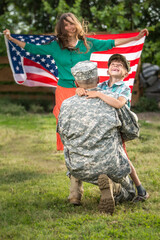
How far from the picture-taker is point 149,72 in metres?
11.3

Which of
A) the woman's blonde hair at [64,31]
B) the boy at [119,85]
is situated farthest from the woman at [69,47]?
the boy at [119,85]

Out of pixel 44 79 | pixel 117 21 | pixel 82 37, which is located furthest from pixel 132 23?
pixel 82 37

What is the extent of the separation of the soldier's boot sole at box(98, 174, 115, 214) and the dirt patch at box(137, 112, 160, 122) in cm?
623

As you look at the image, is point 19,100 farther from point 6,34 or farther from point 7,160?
point 6,34

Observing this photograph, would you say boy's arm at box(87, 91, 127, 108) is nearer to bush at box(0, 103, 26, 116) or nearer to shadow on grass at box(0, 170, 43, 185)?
shadow on grass at box(0, 170, 43, 185)

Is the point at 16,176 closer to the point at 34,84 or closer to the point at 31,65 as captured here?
the point at 34,84

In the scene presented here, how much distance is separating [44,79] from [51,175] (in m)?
1.81

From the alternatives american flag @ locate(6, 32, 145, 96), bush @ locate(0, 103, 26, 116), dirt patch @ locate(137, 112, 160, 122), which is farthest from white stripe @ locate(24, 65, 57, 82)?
bush @ locate(0, 103, 26, 116)

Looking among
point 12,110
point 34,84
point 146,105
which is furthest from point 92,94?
point 12,110

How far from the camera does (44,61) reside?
5.42m

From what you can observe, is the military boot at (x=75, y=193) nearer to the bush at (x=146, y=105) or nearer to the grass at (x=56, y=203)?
the grass at (x=56, y=203)

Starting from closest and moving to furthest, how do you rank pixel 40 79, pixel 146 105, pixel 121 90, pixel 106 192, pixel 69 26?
pixel 106 192, pixel 121 90, pixel 69 26, pixel 40 79, pixel 146 105

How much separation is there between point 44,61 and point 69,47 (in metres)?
1.27

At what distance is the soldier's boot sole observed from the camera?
3.06 metres
